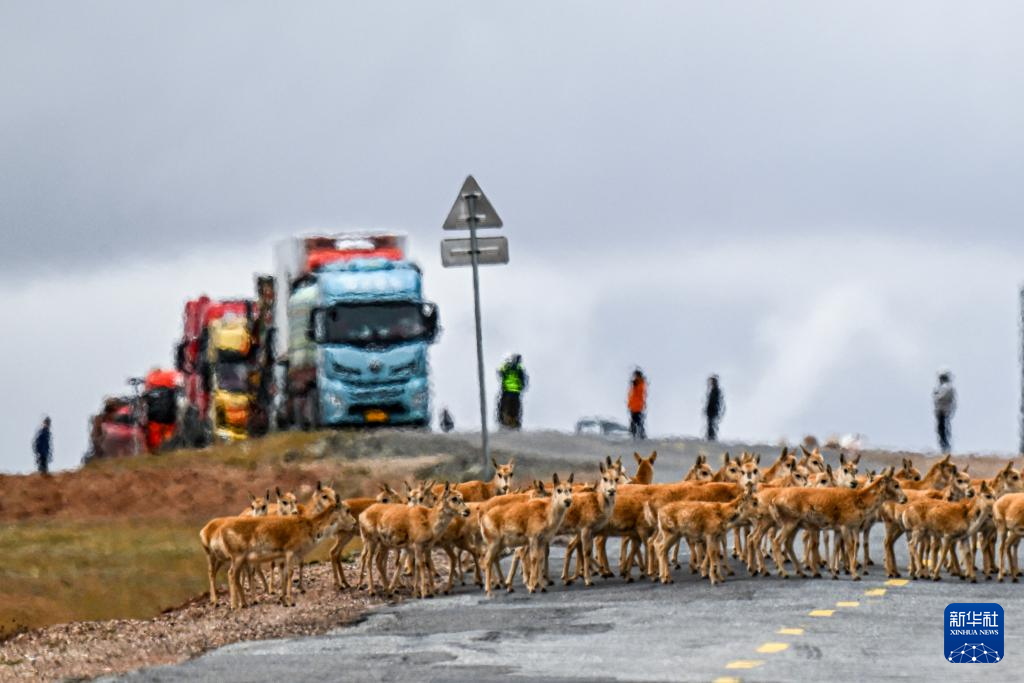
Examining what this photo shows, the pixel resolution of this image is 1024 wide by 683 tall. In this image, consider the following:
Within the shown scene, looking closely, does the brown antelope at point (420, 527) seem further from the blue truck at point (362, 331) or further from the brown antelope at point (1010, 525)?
the blue truck at point (362, 331)

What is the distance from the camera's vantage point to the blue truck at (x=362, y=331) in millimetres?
53906

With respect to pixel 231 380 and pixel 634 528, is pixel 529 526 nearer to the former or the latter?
pixel 634 528

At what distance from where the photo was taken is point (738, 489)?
29.4m

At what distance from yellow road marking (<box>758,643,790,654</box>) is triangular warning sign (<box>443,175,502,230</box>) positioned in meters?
14.2

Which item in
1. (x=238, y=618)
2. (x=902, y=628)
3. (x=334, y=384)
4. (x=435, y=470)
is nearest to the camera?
(x=902, y=628)

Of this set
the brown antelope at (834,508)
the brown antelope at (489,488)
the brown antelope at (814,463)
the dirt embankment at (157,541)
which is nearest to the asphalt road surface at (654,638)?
the brown antelope at (834,508)

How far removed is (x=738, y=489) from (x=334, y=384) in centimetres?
2637

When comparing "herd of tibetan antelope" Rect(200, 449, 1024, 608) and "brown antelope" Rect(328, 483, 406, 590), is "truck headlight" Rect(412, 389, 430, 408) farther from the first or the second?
"herd of tibetan antelope" Rect(200, 449, 1024, 608)

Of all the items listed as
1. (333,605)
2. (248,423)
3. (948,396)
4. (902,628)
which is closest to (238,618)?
(333,605)

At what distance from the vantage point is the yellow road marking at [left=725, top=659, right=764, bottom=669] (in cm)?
2053

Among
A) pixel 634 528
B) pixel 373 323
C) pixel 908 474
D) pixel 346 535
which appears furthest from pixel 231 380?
pixel 634 528

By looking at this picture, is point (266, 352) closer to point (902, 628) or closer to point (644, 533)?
point (644, 533)

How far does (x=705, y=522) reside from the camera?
27.5 meters

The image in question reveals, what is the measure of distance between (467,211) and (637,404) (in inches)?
949
